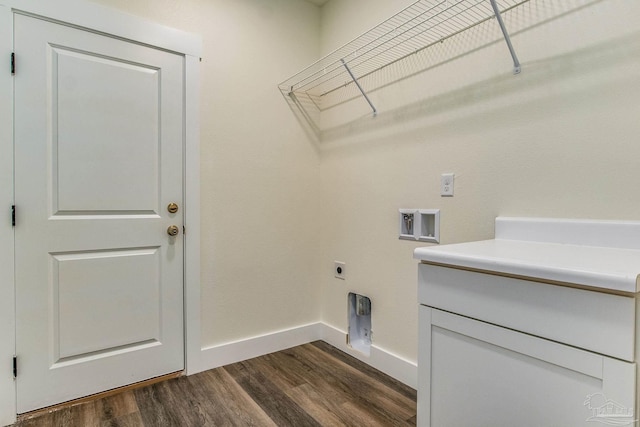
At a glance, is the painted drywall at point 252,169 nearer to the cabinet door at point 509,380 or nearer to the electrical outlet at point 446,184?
the electrical outlet at point 446,184

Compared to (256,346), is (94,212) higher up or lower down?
higher up

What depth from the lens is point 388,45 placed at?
5.66 ft

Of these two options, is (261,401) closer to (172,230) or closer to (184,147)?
(172,230)

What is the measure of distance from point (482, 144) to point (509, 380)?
943mm

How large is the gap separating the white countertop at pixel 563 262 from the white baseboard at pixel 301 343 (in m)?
0.96

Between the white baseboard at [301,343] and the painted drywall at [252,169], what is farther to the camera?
the painted drywall at [252,169]

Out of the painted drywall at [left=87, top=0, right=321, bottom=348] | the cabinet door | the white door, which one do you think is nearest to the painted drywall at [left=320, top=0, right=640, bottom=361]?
the painted drywall at [left=87, top=0, right=321, bottom=348]

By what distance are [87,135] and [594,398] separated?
197cm

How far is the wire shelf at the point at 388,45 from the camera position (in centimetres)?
136

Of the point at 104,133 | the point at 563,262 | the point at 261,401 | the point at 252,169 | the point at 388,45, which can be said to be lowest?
the point at 261,401

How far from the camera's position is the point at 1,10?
4.45 ft

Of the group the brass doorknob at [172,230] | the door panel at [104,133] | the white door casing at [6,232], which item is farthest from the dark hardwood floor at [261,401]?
the door panel at [104,133]

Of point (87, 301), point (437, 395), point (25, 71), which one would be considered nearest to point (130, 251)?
point (87, 301)

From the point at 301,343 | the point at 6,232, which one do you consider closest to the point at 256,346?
the point at 301,343
